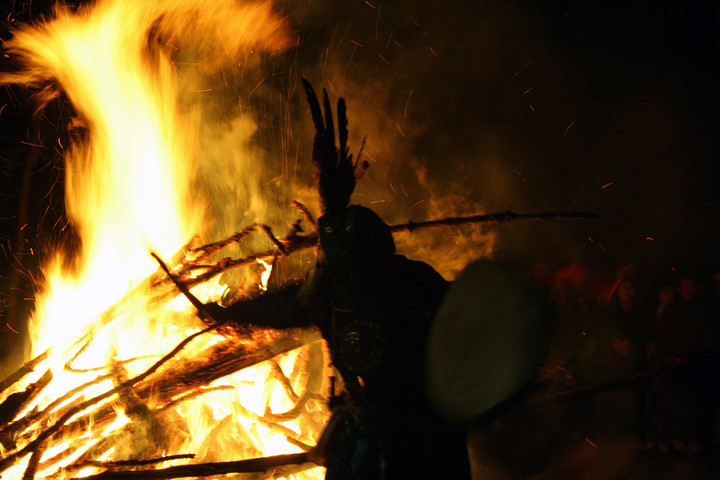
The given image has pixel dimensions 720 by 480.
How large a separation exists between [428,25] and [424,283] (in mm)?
3400

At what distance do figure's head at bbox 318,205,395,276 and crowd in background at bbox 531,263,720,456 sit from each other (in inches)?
137

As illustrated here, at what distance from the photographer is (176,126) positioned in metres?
4.45

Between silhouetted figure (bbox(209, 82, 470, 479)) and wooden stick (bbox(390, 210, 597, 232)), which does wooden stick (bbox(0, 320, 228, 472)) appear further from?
wooden stick (bbox(390, 210, 597, 232))

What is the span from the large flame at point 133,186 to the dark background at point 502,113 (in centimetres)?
40

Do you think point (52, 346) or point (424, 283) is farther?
point (52, 346)

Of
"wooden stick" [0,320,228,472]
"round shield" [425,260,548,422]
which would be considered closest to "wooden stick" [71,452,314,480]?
"wooden stick" [0,320,228,472]

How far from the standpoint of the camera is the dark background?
171 inches

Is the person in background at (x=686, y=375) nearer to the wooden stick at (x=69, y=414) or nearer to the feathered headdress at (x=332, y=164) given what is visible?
the feathered headdress at (x=332, y=164)

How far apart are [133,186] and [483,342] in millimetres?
3635

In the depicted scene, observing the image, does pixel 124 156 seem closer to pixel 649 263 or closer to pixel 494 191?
pixel 494 191

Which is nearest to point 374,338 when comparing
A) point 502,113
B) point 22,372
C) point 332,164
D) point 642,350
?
point 332,164

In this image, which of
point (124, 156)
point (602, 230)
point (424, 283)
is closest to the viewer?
point (424, 283)

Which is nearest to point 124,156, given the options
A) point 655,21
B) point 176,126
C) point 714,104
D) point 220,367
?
point 176,126

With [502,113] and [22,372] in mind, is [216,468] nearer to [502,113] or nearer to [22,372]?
[22,372]
